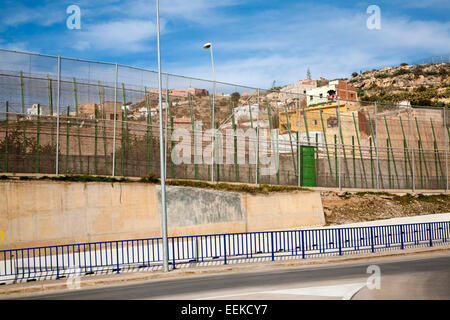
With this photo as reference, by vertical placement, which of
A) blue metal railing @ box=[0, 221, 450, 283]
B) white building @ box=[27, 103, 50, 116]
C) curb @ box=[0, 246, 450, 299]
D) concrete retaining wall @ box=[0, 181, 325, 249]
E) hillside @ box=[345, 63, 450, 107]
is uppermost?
hillside @ box=[345, 63, 450, 107]

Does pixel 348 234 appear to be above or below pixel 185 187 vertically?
below

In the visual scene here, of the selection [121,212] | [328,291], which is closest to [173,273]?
[328,291]

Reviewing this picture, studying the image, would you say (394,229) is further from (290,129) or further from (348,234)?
(290,129)

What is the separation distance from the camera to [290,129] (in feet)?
105

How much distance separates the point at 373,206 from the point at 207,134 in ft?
45.6

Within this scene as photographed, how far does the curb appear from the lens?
1310 cm

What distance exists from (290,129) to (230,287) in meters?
21.5

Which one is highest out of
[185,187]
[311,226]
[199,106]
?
[199,106]

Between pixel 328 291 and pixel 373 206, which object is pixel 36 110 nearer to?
pixel 328 291

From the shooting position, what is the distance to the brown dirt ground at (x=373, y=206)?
2927 centimetres

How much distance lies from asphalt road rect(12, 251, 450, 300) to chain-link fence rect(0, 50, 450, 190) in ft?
35.6

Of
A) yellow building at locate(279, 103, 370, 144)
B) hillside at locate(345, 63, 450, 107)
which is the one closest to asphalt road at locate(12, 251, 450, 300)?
yellow building at locate(279, 103, 370, 144)

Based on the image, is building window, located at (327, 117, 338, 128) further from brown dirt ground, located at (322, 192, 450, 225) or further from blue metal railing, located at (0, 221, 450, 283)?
blue metal railing, located at (0, 221, 450, 283)
